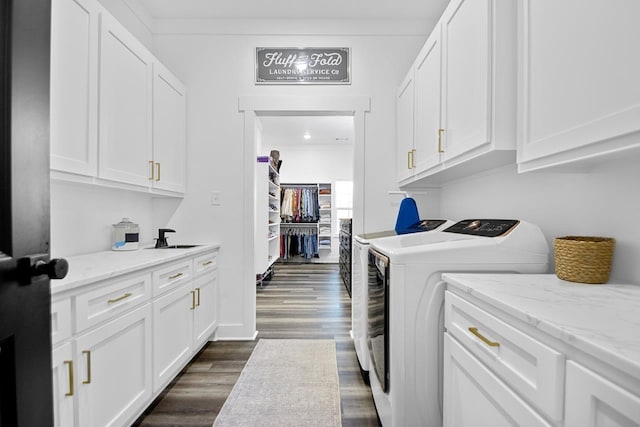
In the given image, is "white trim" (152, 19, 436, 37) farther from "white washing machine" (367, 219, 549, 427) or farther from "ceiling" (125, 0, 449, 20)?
"white washing machine" (367, 219, 549, 427)

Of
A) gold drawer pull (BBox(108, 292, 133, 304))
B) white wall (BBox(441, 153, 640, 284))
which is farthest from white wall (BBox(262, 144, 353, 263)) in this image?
gold drawer pull (BBox(108, 292, 133, 304))

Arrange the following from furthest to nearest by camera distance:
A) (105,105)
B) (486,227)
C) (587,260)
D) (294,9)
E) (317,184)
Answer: (317,184)
(294,9)
(105,105)
(486,227)
(587,260)

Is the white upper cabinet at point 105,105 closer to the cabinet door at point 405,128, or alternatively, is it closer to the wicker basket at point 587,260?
the cabinet door at point 405,128

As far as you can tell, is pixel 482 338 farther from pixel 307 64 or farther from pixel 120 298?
pixel 307 64

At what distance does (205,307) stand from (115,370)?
103 centimetres

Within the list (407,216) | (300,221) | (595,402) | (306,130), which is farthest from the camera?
(300,221)

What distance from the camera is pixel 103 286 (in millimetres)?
1293

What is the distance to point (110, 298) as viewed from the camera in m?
1.34

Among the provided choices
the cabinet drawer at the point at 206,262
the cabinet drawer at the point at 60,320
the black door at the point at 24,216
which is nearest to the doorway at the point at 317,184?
the cabinet drawer at the point at 206,262

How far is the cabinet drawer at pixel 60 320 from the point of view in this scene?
1.06 m

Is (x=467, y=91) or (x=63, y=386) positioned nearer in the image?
(x=63, y=386)

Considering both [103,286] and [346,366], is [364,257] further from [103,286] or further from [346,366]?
[103,286]

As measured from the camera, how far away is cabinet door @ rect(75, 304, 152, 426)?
121 cm

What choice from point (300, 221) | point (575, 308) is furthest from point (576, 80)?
point (300, 221)
